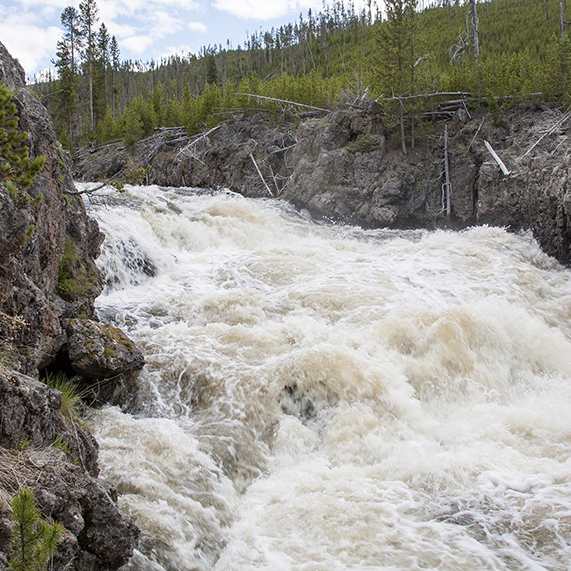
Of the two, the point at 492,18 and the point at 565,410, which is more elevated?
the point at 492,18

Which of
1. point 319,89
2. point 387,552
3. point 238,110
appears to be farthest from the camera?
point 238,110

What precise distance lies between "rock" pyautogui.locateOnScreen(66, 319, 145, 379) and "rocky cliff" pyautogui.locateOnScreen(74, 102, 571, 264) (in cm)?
1509

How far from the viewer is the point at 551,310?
1284cm

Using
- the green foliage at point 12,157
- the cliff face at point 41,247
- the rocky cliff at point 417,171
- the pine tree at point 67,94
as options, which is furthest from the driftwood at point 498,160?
the pine tree at point 67,94

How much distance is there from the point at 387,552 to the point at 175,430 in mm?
3548

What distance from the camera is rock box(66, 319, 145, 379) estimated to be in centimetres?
681

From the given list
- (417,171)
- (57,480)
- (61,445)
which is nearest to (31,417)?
(61,445)

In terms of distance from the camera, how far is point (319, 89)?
96.3 ft

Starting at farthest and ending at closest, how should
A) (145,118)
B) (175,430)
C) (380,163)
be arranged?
(145,118)
(380,163)
(175,430)

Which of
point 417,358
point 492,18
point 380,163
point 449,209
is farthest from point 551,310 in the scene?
point 492,18

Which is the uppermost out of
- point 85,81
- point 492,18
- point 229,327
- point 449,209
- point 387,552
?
point 492,18

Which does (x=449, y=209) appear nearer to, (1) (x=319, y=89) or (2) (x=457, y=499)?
(1) (x=319, y=89)

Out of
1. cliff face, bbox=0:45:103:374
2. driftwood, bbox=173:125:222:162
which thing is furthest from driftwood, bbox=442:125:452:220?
cliff face, bbox=0:45:103:374

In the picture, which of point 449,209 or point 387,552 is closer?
point 387,552
